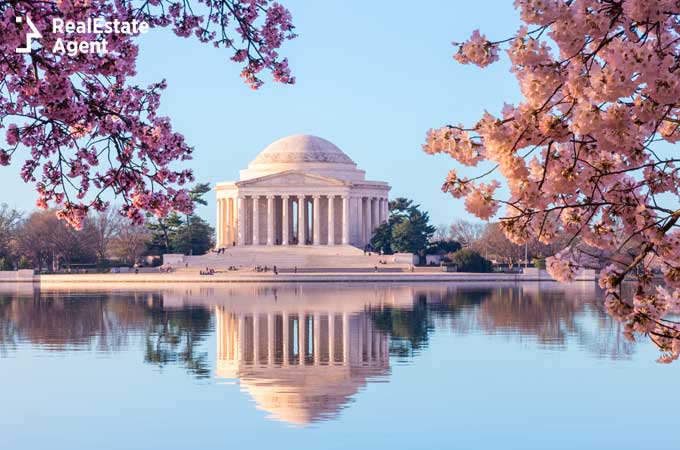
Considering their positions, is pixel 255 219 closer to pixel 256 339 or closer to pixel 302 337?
pixel 302 337

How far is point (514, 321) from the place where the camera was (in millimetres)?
38844

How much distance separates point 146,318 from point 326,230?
81.1 meters

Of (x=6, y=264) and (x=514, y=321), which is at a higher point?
(x=6, y=264)

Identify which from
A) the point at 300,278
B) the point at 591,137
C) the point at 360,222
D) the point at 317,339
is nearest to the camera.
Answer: the point at 591,137

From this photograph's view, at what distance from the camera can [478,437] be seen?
56.6 feet

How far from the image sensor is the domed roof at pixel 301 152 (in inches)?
4902

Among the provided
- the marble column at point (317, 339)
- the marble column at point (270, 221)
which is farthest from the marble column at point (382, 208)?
the marble column at point (317, 339)

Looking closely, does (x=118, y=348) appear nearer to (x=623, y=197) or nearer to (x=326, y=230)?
(x=623, y=197)

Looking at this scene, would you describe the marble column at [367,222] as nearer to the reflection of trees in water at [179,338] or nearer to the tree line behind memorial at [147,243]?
the tree line behind memorial at [147,243]

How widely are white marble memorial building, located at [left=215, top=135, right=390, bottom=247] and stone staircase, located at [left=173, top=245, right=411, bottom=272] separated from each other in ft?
24.5

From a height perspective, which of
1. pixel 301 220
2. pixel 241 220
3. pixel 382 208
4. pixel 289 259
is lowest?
pixel 289 259

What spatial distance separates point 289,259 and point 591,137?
327 ft

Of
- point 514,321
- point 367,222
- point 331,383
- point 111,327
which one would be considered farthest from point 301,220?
point 331,383

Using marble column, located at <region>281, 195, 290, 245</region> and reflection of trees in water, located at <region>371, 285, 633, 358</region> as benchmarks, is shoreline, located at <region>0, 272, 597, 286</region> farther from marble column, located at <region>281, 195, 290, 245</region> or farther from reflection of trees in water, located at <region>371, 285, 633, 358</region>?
marble column, located at <region>281, 195, 290, 245</region>
